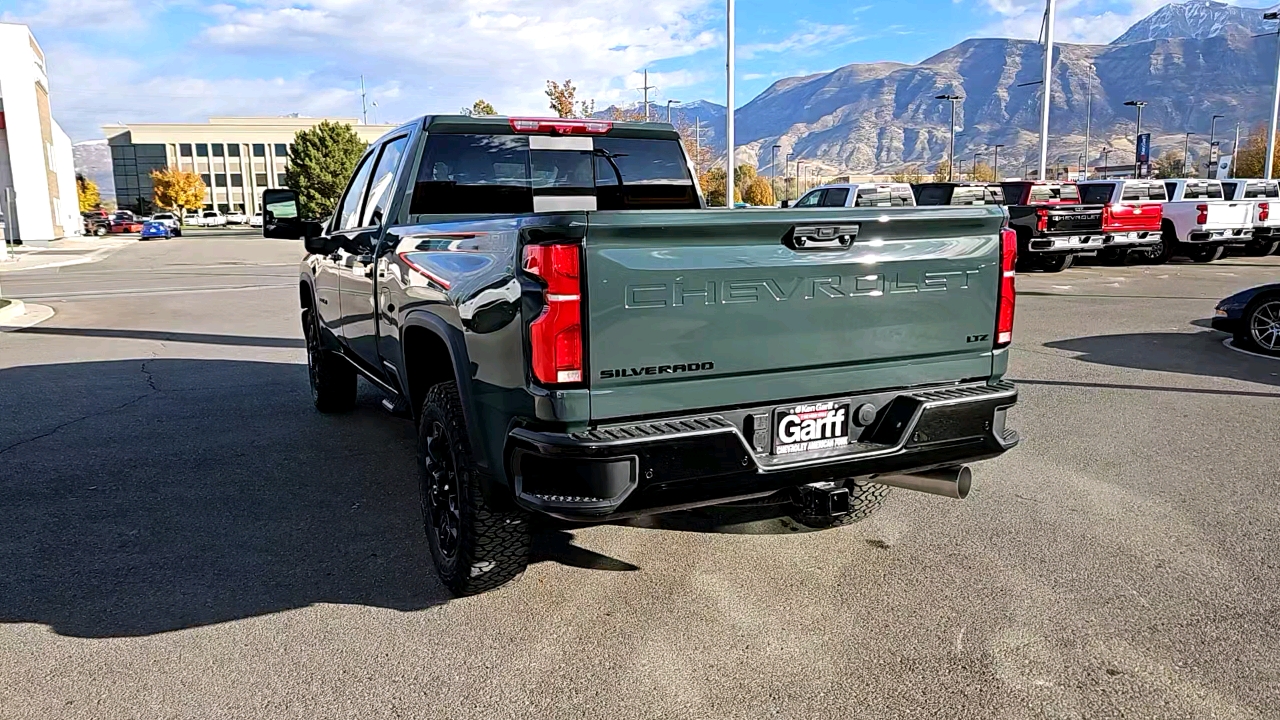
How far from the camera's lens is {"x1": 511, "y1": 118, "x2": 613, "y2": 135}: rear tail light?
5305 mm

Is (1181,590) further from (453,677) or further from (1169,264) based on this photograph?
(1169,264)

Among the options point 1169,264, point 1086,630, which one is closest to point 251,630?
point 1086,630

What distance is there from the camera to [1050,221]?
1880 cm

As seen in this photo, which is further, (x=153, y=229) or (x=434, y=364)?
(x=153, y=229)

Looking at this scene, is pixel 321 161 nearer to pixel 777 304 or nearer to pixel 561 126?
pixel 561 126

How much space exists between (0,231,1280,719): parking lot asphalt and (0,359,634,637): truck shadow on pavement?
2 centimetres

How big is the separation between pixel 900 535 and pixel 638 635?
165 centimetres

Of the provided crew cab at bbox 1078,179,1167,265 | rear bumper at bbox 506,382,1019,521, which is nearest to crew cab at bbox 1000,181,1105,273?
crew cab at bbox 1078,179,1167,265

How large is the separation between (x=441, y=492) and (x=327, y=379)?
345 cm

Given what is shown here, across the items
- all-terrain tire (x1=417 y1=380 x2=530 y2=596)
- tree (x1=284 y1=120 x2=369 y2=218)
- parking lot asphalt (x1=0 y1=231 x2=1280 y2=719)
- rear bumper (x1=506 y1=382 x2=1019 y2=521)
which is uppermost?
tree (x1=284 y1=120 x2=369 y2=218)

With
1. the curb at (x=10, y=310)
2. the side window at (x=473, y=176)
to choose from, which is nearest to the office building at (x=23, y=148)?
the curb at (x=10, y=310)

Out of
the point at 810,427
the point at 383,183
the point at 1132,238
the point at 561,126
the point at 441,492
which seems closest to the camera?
the point at 810,427

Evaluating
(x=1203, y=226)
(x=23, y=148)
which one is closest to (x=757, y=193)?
(x=23, y=148)

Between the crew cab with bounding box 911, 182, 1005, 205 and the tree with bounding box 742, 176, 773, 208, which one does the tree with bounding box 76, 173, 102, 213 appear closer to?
the tree with bounding box 742, 176, 773, 208
